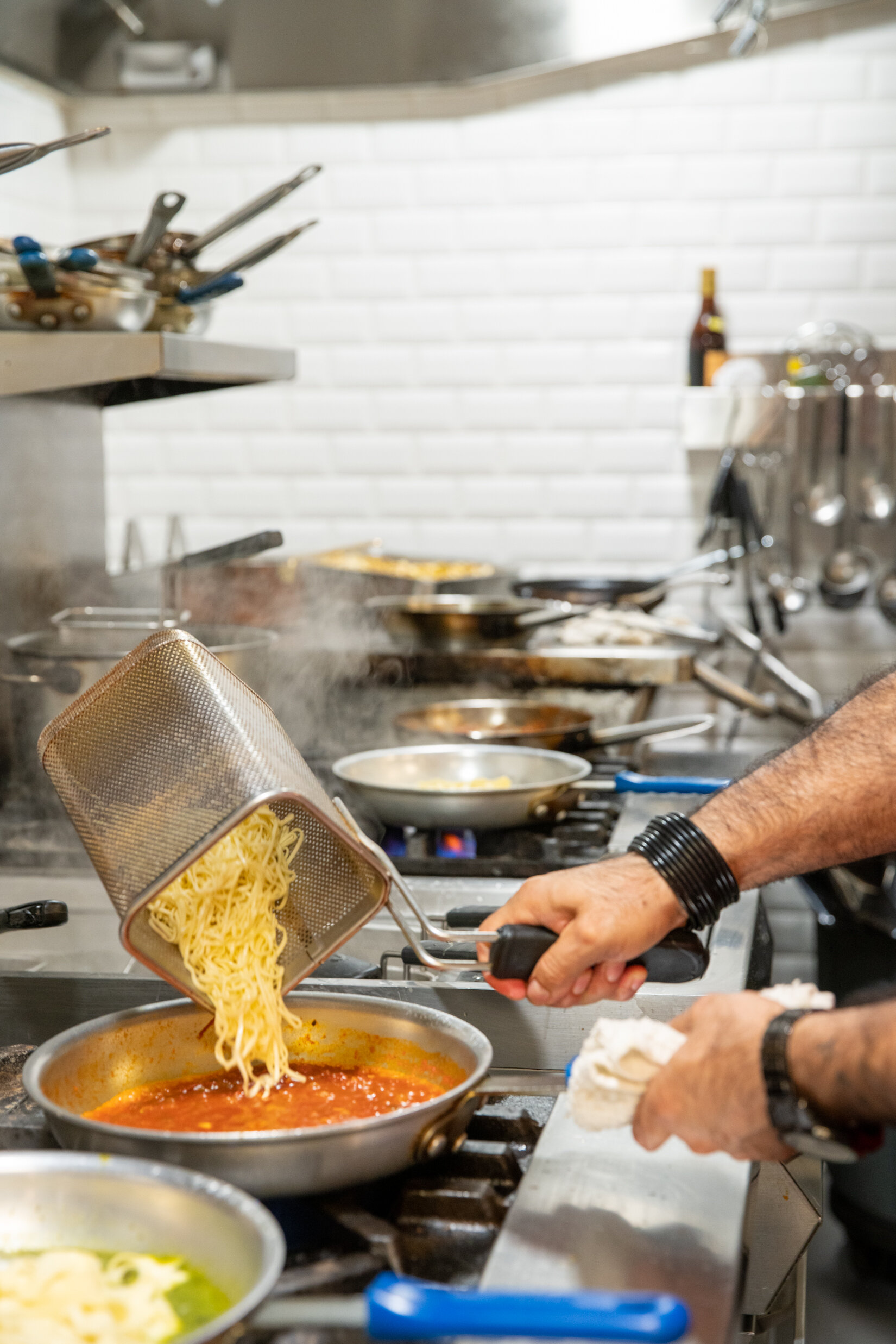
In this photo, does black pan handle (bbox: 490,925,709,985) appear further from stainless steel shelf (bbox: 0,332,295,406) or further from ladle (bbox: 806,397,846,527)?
ladle (bbox: 806,397,846,527)

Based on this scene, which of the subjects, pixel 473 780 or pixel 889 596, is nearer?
pixel 473 780

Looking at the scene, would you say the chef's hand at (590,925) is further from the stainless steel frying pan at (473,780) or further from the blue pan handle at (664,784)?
the blue pan handle at (664,784)

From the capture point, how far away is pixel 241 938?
4.03 ft

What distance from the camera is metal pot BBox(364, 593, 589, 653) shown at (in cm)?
303

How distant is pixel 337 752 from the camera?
238cm

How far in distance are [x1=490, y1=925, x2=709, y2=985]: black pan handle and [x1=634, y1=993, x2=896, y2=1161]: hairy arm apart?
236mm

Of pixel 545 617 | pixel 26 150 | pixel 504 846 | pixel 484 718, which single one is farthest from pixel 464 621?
pixel 26 150

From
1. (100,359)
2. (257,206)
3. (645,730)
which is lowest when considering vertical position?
(645,730)

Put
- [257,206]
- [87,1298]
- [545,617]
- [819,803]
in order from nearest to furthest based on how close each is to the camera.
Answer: [87,1298]
[819,803]
[257,206]
[545,617]

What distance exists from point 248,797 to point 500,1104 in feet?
1.25

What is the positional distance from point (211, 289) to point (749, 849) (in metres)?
1.15

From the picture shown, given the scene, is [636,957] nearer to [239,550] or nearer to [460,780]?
[460,780]

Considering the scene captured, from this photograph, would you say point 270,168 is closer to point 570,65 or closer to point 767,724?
point 570,65

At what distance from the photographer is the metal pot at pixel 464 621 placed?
3031 mm
